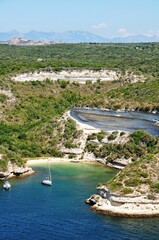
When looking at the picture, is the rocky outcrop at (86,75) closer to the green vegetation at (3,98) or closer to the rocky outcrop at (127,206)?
the green vegetation at (3,98)

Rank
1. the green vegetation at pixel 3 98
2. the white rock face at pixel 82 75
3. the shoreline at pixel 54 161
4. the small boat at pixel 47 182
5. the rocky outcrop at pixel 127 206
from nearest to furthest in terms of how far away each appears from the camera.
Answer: the rocky outcrop at pixel 127 206 → the small boat at pixel 47 182 → the shoreline at pixel 54 161 → the green vegetation at pixel 3 98 → the white rock face at pixel 82 75

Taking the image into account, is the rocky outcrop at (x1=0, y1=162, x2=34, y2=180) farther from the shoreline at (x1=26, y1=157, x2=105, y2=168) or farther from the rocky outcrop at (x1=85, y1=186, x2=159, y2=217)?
the rocky outcrop at (x1=85, y1=186, x2=159, y2=217)

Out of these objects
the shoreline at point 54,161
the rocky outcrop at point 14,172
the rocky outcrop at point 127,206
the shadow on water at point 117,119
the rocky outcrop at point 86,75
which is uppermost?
the rocky outcrop at point 86,75

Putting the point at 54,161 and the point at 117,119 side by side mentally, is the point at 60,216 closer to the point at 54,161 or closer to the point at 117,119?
the point at 54,161

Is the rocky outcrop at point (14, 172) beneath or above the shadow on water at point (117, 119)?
beneath

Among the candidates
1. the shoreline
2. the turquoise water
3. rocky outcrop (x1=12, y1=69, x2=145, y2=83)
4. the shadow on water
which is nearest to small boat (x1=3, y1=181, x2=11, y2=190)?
the turquoise water

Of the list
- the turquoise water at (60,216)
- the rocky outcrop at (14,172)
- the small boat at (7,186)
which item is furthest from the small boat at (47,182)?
the rocky outcrop at (14,172)

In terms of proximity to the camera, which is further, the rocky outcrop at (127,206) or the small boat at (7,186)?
the small boat at (7,186)
